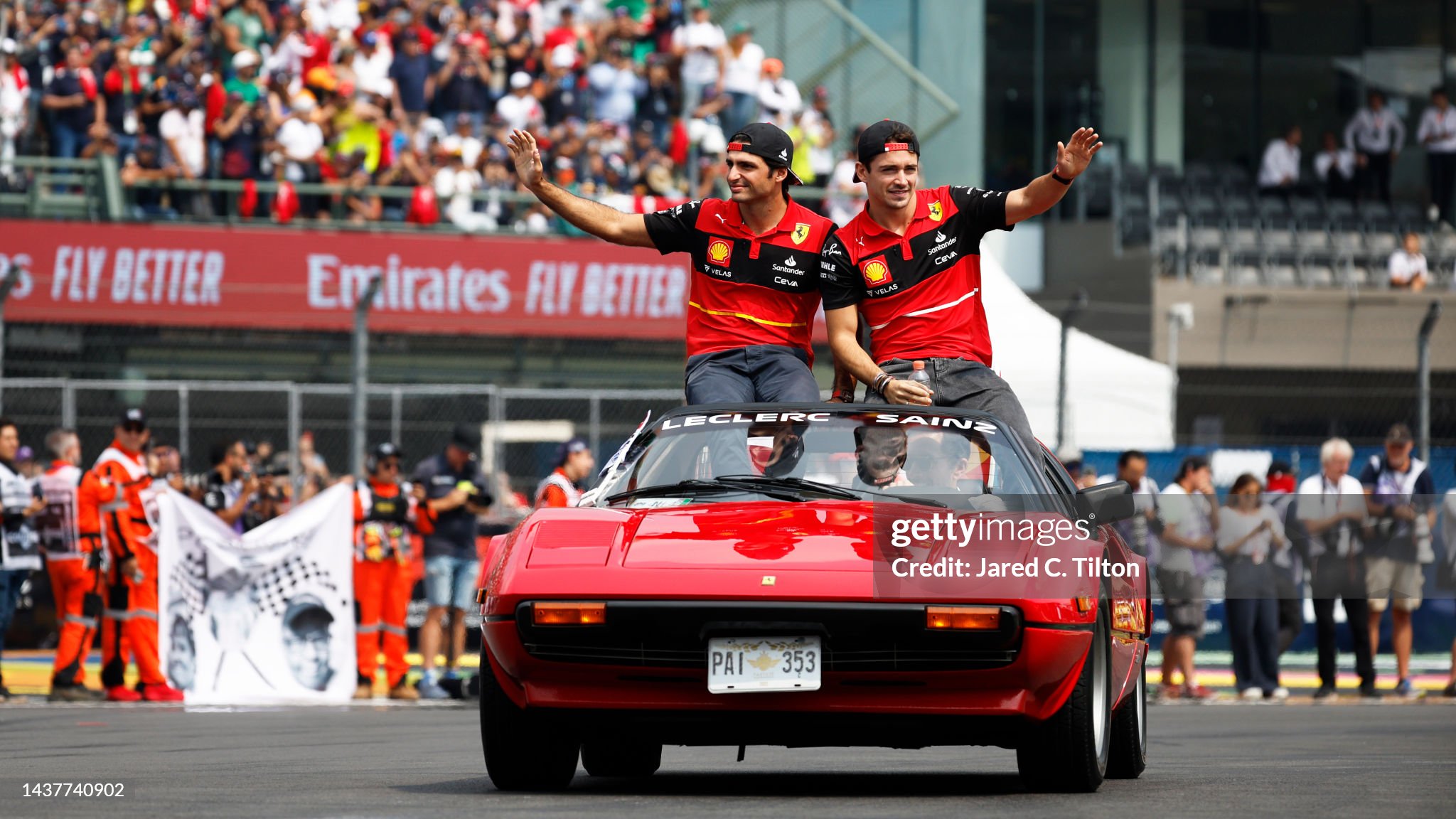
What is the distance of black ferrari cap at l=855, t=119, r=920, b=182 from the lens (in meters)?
8.15

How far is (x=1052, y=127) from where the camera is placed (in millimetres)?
32531

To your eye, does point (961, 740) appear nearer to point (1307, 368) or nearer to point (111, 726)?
point (111, 726)

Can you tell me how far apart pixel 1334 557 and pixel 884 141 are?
29.7ft

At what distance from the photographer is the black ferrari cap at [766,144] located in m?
8.29

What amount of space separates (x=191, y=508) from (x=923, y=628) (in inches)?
350

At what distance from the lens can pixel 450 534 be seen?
14883 mm

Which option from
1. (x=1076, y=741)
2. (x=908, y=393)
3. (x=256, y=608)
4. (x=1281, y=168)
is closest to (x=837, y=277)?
(x=908, y=393)

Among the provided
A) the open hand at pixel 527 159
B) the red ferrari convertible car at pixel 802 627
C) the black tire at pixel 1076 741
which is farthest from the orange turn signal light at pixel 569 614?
the open hand at pixel 527 159

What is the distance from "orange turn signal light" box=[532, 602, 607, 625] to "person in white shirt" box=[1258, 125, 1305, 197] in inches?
1074

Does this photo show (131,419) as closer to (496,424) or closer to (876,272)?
(496,424)

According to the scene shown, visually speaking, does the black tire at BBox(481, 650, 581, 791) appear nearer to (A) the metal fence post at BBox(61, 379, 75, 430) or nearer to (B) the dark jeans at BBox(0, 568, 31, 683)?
(B) the dark jeans at BBox(0, 568, 31, 683)

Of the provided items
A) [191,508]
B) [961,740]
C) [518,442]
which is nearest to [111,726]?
[191,508]

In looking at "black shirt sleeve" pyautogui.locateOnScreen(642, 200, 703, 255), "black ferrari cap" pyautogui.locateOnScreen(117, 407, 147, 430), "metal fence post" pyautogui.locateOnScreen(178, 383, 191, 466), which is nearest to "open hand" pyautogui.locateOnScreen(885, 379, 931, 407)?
"black shirt sleeve" pyautogui.locateOnScreen(642, 200, 703, 255)

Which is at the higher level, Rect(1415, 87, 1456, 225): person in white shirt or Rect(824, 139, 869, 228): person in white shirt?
Rect(1415, 87, 1456, 225): person in white shirt
